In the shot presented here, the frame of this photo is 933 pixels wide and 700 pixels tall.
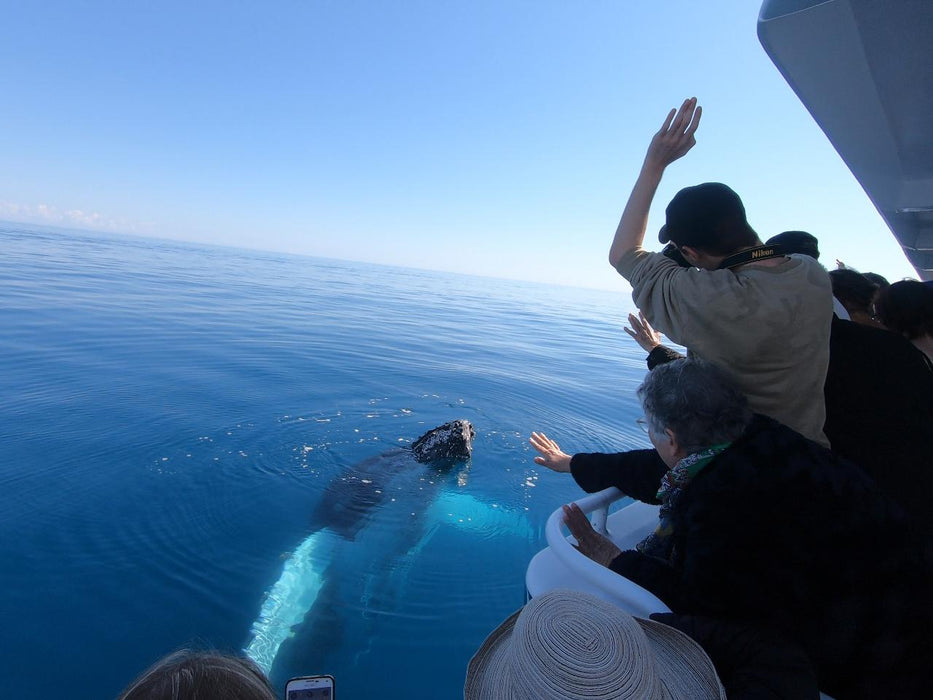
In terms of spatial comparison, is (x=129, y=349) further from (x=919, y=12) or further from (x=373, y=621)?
(x=919, y=12)

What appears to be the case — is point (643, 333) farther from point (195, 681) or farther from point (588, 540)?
point (195, 681)

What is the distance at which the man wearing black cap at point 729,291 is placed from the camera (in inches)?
63.8

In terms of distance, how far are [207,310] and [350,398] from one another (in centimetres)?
1156

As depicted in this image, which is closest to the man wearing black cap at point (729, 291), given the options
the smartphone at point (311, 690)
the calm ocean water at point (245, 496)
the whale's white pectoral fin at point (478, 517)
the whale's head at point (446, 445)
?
the smartphone at point (311, 690)

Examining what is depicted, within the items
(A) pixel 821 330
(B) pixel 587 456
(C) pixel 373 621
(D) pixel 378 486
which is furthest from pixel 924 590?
(D) pixel 378 486

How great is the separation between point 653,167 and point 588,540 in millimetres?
1723

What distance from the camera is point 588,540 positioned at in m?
2.14

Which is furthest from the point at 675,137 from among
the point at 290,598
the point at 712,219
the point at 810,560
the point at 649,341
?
the point at 290,598

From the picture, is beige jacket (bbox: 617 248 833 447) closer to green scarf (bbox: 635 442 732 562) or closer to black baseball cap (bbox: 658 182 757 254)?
black baseball cap (bbox: 658 182 757 254)

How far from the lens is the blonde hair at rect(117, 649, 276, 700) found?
2.97 ft

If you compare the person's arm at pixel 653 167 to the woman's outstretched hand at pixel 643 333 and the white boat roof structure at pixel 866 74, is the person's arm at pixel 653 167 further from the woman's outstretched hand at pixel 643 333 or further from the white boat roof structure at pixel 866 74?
the white boat roof structure at pixel 866 74

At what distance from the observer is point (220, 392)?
8766 millimetres

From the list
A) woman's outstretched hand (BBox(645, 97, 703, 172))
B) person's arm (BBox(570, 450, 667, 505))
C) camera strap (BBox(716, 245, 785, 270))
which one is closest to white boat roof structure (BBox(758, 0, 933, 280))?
woman's outstretched hand (BBox(645, 97, 703, 172))

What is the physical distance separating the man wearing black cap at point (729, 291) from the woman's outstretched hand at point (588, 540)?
913mm
